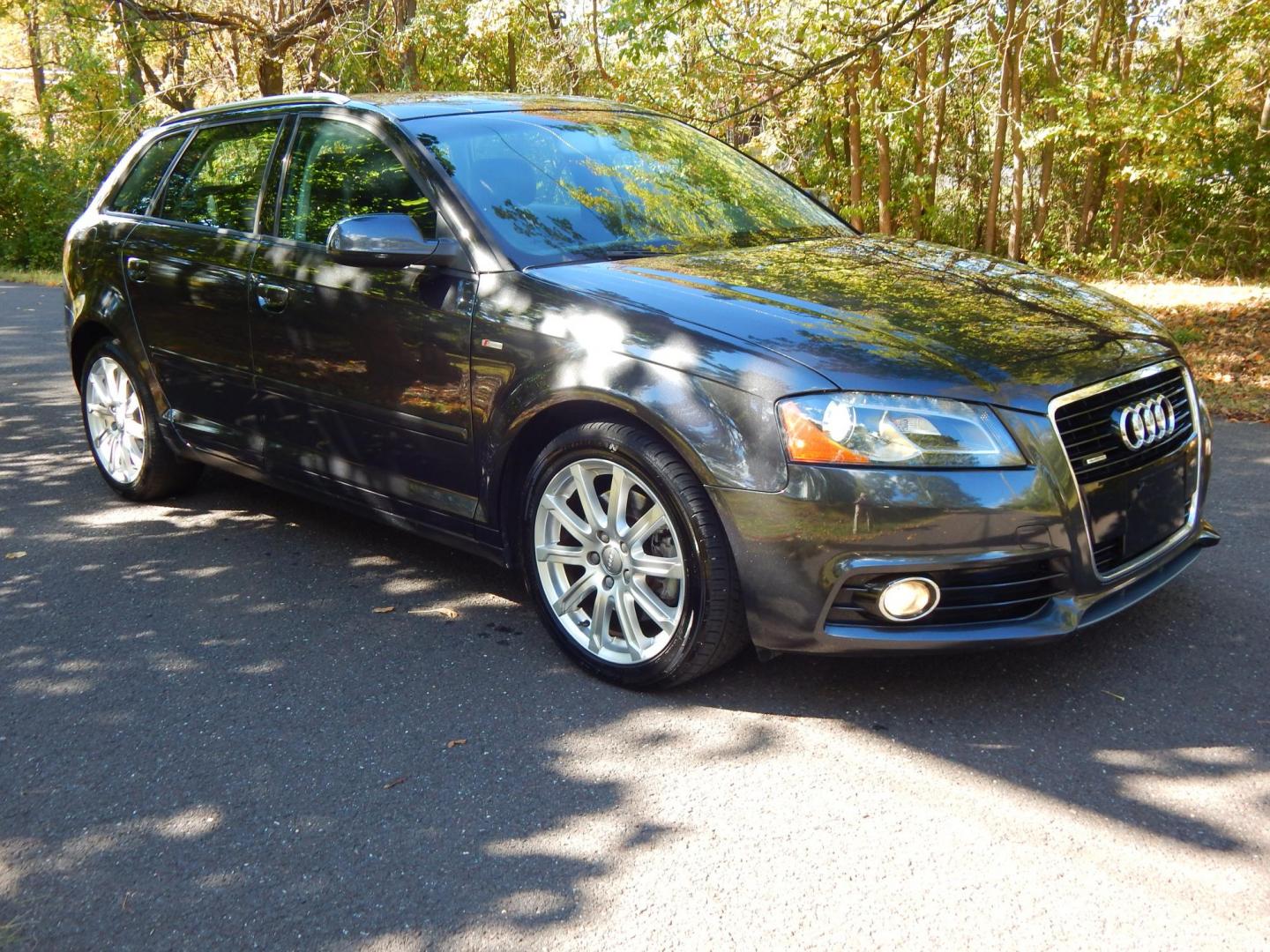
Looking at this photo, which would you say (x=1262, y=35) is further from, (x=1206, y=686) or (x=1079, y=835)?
(x=1079, y=835)

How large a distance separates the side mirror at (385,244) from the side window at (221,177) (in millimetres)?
1072

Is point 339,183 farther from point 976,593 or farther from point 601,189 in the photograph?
point 976,593

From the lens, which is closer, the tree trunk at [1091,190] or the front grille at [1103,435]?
the front grille at [1103,435]

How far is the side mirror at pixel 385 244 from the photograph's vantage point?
3973 millimetres

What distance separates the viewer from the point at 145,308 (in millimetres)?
5426

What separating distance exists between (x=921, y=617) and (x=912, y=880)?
2.64 ft

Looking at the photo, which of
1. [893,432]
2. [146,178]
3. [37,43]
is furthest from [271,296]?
[37,43]

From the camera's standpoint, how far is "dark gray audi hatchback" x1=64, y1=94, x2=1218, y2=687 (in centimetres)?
329

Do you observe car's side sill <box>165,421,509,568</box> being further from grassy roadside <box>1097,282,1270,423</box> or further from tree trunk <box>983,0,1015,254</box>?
tree trunk <box>983,0,1015,254</box>

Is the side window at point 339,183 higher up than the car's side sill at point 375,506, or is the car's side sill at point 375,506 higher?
the side window at point 339,183

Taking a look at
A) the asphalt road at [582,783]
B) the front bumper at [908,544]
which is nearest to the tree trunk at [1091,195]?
the asphalt road at [582,783]

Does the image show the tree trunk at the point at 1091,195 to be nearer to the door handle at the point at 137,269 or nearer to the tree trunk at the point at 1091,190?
the tree trunk at the point at 1091,190

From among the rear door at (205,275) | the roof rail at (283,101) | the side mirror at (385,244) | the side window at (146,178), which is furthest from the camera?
the side window at (146,178)

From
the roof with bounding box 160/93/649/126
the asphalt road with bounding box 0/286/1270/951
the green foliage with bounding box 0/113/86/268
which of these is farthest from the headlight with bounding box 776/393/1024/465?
the green foliage with bounding box 0/113/86/268
